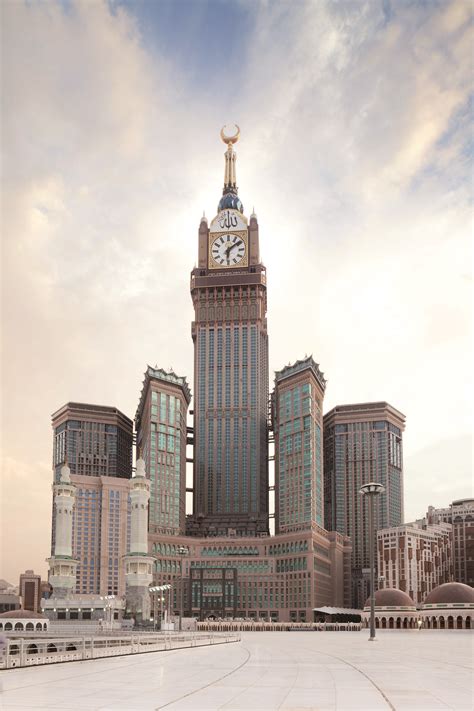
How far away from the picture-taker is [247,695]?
23375 mm

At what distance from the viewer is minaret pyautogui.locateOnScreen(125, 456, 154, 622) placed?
120 metres

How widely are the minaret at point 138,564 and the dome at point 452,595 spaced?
49626 mm

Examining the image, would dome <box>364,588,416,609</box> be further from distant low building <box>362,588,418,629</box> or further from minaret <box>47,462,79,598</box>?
minaret <box>47,462,79,598</box>

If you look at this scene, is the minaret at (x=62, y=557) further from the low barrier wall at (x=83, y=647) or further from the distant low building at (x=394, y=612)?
the low barrier wall at (x=83, y=647)

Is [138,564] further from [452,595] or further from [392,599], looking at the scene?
[452,595]

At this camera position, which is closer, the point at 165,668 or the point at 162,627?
the point at 165,668

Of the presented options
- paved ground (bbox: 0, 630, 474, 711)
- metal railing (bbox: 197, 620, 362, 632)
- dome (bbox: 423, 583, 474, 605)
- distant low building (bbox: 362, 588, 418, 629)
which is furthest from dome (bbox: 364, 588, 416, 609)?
paved ground (bbox: 0, 630, 474, 711)

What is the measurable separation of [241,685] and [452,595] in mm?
121708

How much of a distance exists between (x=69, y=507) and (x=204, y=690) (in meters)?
109

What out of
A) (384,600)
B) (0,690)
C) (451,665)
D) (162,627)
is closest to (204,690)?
(0,690)

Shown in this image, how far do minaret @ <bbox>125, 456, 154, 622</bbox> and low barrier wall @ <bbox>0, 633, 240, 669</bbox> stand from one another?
2035 inches

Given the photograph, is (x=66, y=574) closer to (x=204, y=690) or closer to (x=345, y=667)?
(x=345, y=667)

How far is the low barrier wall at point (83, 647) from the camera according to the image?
1289 inches

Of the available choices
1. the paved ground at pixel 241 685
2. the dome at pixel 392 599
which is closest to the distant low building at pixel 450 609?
the dome at pixel 392 599
